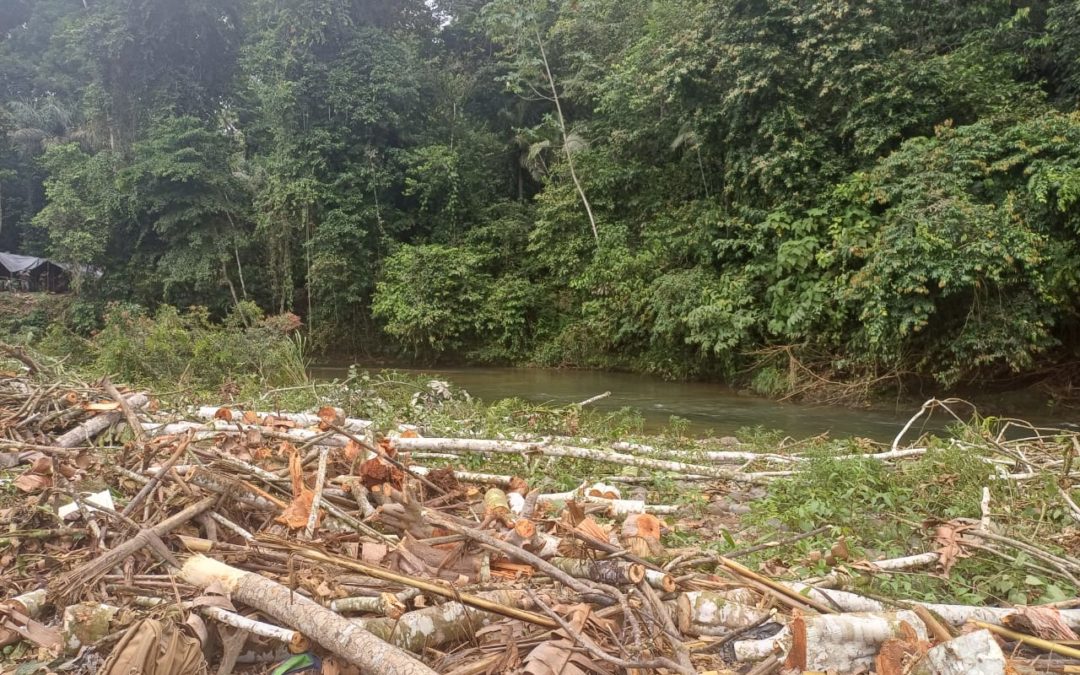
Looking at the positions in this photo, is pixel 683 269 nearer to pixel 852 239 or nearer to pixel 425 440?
pixel 852 239

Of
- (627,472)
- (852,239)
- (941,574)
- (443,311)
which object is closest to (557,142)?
(443,311)

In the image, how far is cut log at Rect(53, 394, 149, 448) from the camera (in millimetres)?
4145

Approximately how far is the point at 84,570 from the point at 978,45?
12553 millimetres

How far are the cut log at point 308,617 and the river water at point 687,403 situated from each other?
6338 mm

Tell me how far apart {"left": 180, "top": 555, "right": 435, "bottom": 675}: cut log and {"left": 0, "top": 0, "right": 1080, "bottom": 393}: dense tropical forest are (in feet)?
28.8

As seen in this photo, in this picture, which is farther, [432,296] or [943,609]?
[432,296]

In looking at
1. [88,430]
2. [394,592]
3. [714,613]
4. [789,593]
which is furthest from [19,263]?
[789,593]

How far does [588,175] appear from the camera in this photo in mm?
15672

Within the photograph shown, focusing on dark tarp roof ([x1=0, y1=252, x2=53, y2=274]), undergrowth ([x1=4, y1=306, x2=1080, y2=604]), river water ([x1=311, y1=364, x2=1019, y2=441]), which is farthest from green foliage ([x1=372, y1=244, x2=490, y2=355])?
dark tarp roof ([x1=0, y1=252, x2=53, y2=274])

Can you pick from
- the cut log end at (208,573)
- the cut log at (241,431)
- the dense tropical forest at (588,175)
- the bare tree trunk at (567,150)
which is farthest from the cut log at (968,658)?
the bare tree trunk at (567,150)

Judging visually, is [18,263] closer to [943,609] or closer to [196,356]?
[196,356]

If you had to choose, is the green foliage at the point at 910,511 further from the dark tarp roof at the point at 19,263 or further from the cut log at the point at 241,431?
the dark tarp roof at the point at 19,263

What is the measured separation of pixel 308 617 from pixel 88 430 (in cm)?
330

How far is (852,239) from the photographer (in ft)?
32.7
